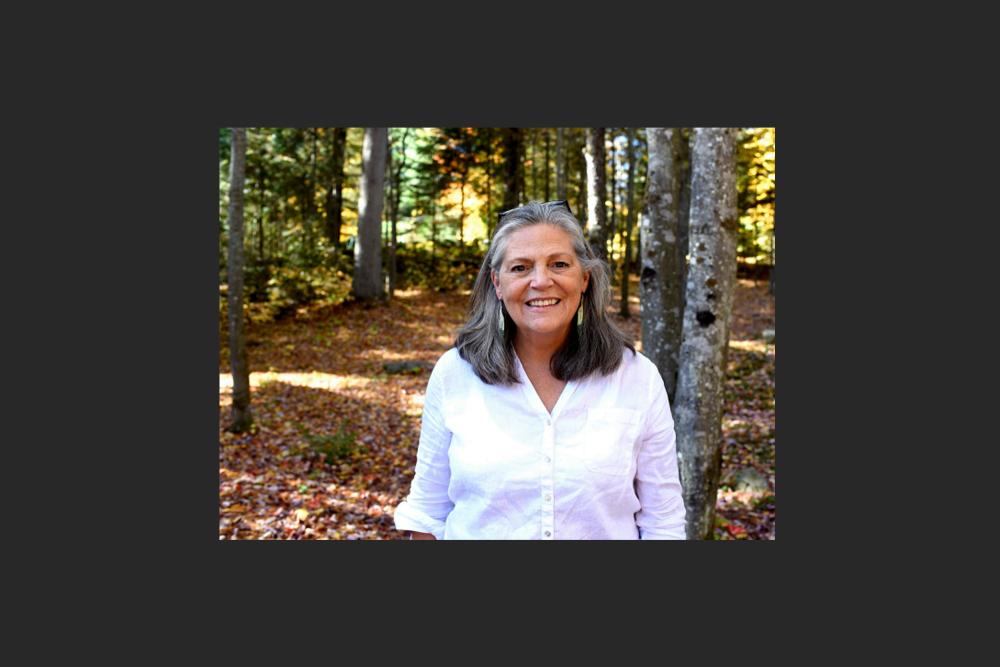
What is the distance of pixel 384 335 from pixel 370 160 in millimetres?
4361

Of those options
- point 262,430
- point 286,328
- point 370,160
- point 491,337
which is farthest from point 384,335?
point 491,337

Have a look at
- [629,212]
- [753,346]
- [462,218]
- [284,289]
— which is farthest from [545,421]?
[462,218]

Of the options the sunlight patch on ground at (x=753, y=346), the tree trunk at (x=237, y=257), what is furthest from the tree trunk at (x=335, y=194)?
the sunlight patch on ground at (x=753, y=346)

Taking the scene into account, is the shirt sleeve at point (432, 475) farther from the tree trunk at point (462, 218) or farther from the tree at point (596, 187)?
the tree trunk at point (462, 218)

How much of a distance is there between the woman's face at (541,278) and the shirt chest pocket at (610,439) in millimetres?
358

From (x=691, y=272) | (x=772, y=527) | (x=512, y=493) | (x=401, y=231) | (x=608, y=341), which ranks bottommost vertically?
(x=772, y=527)

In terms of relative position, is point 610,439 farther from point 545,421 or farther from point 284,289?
point 284,289

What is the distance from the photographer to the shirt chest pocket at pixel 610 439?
2.28m

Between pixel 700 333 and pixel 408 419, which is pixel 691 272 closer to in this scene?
pixel 700 333

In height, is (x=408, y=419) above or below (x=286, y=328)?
below

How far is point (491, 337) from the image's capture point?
2.47 metres

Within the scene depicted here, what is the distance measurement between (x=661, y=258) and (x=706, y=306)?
873 mm

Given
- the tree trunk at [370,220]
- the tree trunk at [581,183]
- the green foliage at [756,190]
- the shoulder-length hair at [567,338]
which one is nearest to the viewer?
the shoulder-length hair at [567,338]

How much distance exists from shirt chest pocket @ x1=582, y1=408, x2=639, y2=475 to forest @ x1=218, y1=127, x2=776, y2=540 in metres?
1.89
